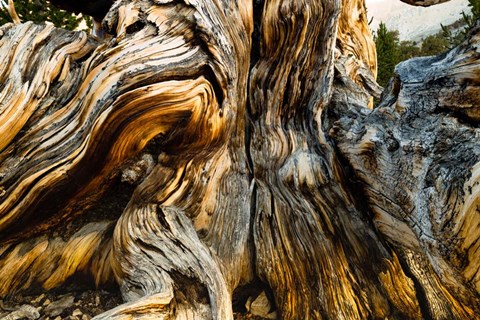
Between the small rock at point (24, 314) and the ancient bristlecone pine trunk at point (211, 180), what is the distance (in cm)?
16

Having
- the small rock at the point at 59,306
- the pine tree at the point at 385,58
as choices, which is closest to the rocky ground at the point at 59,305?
the small rock at the point at 59,306

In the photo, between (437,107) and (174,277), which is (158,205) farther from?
(437,107)

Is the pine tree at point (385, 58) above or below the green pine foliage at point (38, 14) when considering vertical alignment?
below

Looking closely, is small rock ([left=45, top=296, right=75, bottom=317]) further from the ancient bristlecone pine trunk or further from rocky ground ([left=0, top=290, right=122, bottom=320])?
the ancient bristlecone pine trunk

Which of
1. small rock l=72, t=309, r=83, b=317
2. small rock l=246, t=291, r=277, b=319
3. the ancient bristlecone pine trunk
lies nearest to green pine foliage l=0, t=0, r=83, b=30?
the ancient bristlecone pine trunk

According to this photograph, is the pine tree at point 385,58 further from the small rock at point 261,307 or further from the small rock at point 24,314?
the small rock at point 24,314

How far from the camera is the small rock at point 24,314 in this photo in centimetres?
168

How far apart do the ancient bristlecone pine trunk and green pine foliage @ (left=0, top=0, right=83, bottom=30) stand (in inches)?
167

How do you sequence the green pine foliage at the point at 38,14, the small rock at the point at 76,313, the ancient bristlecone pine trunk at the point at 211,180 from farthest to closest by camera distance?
1. the green pine foliage at the point at 38,14
2. the small rock at the point at 76,313
3. the ancient bristlecone pine trunk at the point at 211,180

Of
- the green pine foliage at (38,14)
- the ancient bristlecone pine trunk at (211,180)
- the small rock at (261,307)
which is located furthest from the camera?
the green pine foliage at (38,14)

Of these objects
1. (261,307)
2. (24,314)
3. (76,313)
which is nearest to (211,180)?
(261,307)

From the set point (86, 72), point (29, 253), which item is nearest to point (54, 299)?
point (29, 253)

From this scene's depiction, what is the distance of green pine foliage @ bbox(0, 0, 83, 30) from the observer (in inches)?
221

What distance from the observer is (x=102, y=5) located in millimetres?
3129
